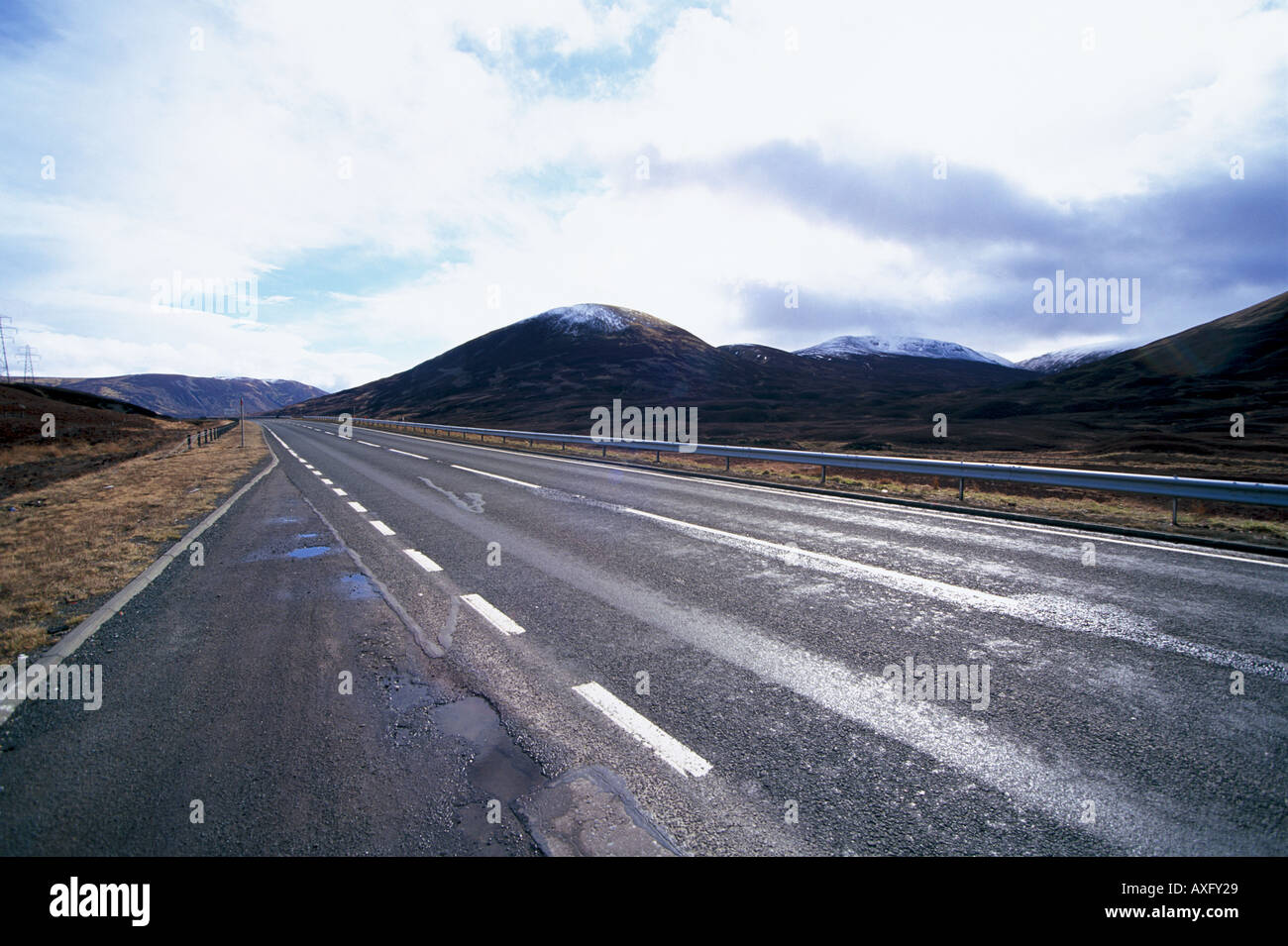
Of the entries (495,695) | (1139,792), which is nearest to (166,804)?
(495,695)

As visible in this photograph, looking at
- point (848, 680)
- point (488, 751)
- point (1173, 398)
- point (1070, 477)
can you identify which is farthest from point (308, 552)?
point (1173, 398)

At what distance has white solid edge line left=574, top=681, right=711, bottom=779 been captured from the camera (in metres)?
3.08

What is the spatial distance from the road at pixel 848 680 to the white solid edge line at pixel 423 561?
0.13ft

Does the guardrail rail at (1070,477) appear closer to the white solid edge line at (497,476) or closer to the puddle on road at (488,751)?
the white solid edge line at (497,476)

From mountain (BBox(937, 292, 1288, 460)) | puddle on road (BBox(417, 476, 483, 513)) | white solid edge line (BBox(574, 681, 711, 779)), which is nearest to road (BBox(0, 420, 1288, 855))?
white solid edge line (BBox(574, 681, 711, 779))

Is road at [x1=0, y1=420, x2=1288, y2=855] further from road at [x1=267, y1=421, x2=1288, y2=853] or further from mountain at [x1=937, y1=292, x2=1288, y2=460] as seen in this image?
mountain at [x1=937, y1=292, x2=1288, y2=460]

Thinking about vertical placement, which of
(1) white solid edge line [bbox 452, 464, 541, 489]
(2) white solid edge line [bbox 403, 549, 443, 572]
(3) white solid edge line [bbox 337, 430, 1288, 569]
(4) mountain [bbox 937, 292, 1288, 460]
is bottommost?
(2) white solid edge line [bbox 403, 549, 443, 572]

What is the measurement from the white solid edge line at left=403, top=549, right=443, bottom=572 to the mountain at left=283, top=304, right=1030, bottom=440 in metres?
50.1

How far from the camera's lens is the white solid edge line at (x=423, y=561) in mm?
7223

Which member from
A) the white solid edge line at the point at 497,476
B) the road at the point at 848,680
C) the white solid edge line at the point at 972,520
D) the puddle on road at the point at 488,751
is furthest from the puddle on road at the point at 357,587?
the white solid edge line at the point at 972,520

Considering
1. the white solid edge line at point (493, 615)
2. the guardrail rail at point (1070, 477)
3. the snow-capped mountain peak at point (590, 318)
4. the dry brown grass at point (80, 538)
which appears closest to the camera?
the white solid edge line at point (493, 615)

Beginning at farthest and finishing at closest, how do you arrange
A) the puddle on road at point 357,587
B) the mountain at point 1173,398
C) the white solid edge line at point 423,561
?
the mountain at point 1173,398, the white solid edge line at point 423,561, the puddle on road at point 357,587

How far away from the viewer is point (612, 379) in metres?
123
